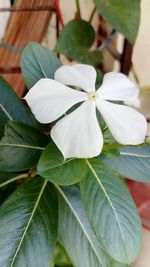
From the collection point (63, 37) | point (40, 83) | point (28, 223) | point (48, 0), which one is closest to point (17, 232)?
point (28, 223)

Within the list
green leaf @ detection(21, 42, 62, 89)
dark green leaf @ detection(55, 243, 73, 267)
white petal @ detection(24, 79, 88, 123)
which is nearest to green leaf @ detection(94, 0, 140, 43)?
green leaf @ detection(21, 42, 62, 89)

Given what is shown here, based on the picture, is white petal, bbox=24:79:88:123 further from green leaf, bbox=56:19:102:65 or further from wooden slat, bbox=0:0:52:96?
wooden slat, bbox=0:0:52:96

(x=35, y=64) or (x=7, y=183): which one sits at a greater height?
(x=35, y=64)

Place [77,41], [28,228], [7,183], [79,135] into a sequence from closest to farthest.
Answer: [79,135] < [28,228] < [7,183] < [77,41]

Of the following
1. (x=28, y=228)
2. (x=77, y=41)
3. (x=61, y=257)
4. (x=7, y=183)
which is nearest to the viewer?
(x=28, y=228)

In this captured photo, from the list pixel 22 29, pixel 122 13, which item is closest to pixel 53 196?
pixel 122 13

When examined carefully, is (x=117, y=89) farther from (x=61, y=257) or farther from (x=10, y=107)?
(x=61, y=257)

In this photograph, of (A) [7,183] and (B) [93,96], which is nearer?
(B) [93,96]
